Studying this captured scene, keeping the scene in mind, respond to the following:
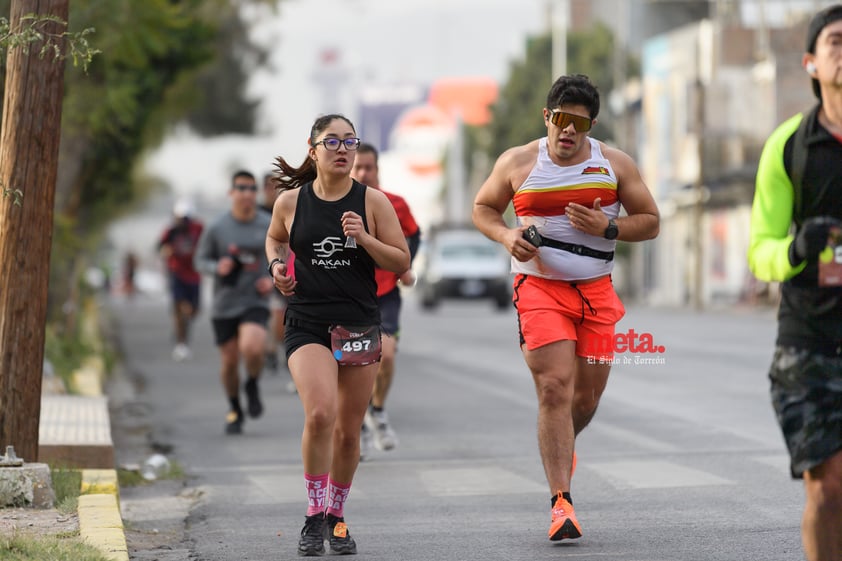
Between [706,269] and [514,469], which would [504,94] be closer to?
[706,269]

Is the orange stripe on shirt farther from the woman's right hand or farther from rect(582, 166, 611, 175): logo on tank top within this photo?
the woman's right hand

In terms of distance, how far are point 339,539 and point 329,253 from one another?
1.24m

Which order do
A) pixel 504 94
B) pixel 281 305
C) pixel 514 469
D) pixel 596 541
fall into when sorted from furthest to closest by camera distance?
pixel 504 94, pixel 281 305, pixel 514 469, pixel 596 541

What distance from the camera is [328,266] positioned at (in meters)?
7.72

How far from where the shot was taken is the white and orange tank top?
26.1ft

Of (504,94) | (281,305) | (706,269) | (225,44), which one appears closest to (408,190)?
(504,94)

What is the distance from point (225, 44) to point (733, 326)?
419 inches

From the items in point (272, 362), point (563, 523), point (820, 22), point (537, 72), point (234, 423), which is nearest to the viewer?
point (820, 22)

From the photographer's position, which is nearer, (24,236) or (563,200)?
(563,200)

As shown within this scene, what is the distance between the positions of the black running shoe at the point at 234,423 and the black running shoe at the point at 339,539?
5.95 m

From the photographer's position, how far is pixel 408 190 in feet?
602

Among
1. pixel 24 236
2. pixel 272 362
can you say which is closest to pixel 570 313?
pixel 24 236

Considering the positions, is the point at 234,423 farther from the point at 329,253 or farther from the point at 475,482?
the point at 329,253

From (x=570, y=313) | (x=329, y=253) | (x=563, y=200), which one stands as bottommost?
(x=570, y=313)
